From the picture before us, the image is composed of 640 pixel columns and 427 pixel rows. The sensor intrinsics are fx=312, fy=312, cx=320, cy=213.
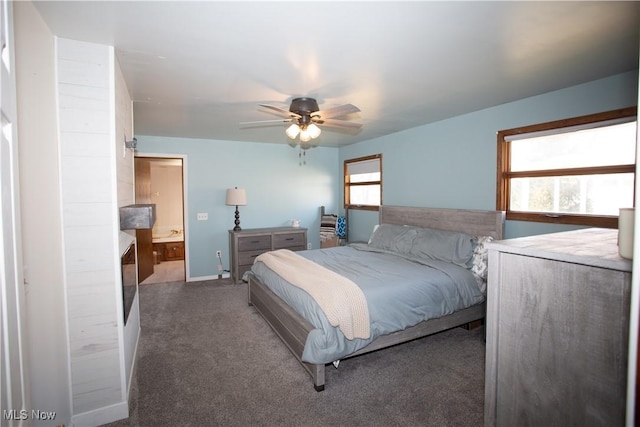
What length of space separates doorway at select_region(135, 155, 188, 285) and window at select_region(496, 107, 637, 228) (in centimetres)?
464

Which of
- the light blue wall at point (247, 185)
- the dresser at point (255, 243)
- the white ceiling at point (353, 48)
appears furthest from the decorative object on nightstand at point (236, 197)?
the white ceiling at point (353, 48)

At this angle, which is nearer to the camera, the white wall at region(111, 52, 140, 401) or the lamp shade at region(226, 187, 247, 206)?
the white wall at region(111, 52, 140, 401)

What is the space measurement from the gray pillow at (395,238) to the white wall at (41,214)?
3.20 metres

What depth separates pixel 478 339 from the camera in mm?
3029

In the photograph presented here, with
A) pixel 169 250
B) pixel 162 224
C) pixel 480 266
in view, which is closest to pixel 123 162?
pixel 480 266

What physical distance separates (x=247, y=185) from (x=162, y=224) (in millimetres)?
3116

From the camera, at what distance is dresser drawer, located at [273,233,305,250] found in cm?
524

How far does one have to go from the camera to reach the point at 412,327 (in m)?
2.69

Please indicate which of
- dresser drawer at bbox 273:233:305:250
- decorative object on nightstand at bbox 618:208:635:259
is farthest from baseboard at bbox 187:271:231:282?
decorative object on nightstand at bbox 618:208:635:259

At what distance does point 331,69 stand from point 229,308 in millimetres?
3037

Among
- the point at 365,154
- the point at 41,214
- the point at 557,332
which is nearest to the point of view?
the point at 557,332

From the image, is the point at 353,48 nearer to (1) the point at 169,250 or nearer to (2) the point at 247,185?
(2) the point at 247,185

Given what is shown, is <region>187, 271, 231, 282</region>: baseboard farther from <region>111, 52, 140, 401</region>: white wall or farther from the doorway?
<region>111, 52, 140, 401</region>: white wall

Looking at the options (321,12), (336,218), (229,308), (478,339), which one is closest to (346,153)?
(336,218)
